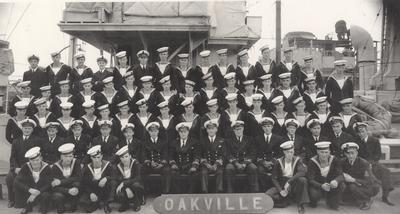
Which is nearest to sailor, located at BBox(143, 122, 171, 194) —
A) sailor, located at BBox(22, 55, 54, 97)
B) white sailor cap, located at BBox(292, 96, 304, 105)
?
white sailor cap, located at BBox(292, 96, 304, 105)

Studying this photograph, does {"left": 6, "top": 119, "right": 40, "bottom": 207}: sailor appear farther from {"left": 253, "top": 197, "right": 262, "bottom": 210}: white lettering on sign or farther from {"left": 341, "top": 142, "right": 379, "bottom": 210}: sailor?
{"left": 341, "top": 142, "right": 379, "bottom": 210}: sailor

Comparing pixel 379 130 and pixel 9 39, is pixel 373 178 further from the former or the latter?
pixel 9 39

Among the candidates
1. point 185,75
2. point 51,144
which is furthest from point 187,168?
point 51,144

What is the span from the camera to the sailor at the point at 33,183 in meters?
4.63

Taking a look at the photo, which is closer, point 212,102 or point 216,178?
point 216,178

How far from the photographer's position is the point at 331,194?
4.72m

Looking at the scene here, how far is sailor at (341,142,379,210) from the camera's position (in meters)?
4.74

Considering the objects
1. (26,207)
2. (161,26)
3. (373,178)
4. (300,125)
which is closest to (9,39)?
(161,26)

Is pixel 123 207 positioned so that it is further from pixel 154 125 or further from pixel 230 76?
pixel 230 76

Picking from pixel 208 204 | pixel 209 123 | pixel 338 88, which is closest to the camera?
pixel 208 204

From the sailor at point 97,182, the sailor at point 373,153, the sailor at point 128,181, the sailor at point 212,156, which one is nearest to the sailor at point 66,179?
the sailor at point 97,182

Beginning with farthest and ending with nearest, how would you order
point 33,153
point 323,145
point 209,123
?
point 209,123 → point 323,145 → point 33,153

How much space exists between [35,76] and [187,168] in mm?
3004

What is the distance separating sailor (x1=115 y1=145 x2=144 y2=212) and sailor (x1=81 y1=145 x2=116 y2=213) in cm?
9
